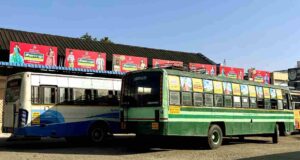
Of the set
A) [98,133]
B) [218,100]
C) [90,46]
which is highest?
[90,46]

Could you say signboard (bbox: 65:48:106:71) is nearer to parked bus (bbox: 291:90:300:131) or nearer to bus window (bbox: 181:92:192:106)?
bus window (bbox: 181:92:192:106)

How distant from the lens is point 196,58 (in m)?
40.6

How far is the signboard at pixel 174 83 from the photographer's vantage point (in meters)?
14.9

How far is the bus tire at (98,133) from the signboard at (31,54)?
7.50 meters

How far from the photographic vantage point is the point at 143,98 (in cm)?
Result: 1509

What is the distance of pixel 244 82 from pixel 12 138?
10.4m

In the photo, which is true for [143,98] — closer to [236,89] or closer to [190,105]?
[190,105]

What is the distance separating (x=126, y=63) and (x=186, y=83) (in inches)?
532

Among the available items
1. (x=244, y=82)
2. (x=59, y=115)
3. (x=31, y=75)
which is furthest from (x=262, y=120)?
(x=31, y=75)

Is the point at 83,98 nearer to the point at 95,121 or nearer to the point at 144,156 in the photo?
the point at 95,121

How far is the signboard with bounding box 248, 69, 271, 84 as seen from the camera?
39031mm

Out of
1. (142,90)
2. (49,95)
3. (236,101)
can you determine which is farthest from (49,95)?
(236,101)

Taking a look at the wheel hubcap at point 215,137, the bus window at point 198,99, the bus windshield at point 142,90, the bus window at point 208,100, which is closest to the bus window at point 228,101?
the bus window at point 208,100

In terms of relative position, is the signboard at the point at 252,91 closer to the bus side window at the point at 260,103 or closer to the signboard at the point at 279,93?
the bus side window at the point at 260,103
